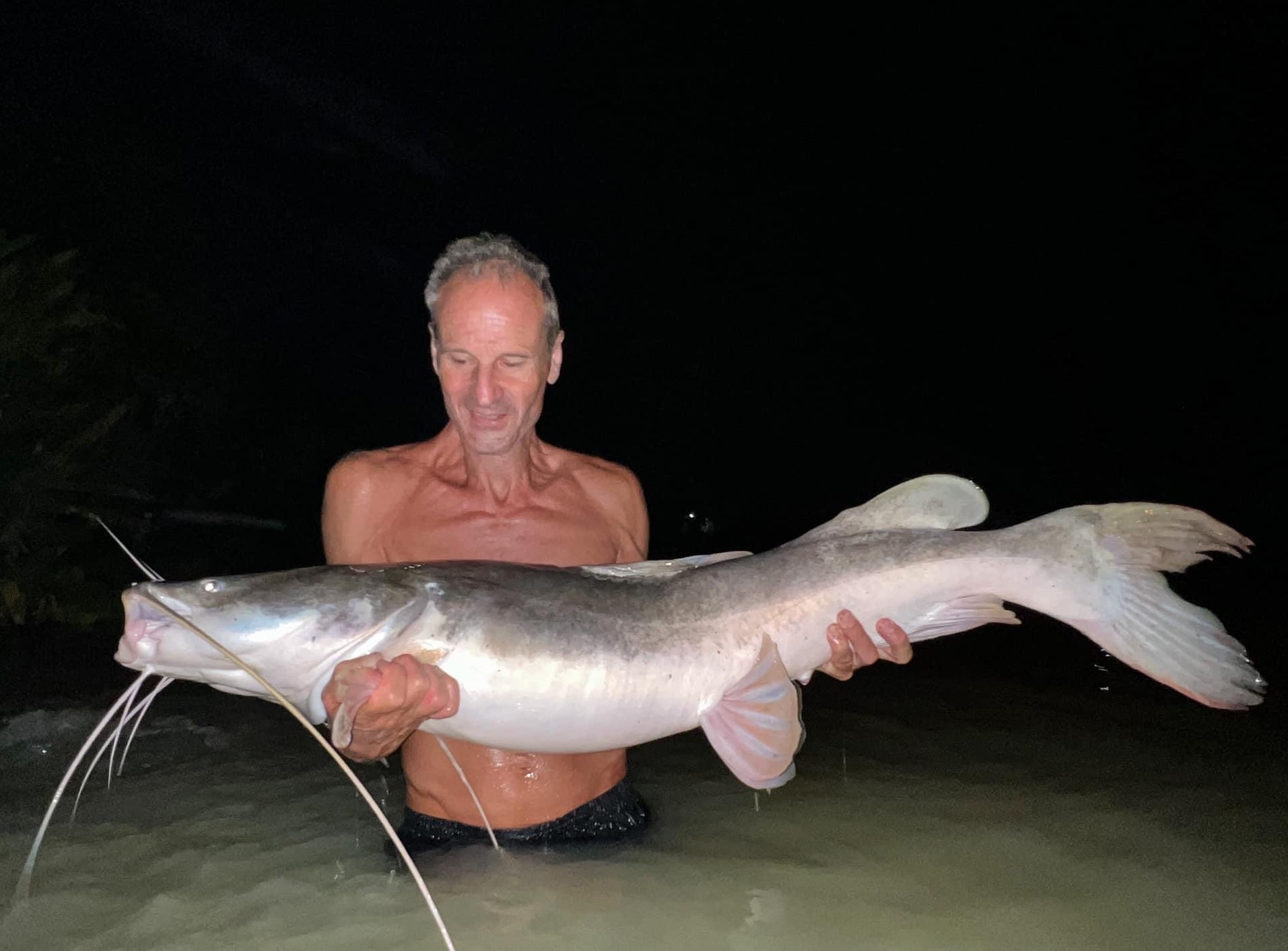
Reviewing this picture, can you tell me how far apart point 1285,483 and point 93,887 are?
20496 mm

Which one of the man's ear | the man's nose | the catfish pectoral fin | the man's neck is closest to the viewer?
A: the catfish pectoral fin

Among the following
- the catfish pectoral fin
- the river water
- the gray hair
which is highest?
the gray hair

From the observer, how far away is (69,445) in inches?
291

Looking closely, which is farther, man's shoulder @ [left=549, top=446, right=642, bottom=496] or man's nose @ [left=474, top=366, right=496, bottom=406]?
man's shoulder @ [left=549, top=446, right=642, bottom=496]

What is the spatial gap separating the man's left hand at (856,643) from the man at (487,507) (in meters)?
0.04

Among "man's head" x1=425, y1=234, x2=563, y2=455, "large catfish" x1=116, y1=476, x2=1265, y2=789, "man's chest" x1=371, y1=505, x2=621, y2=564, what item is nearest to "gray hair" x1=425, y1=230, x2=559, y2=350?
"man's head" x1=425, y1=234, x2=563, y2=455

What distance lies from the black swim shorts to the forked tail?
5.68 ft

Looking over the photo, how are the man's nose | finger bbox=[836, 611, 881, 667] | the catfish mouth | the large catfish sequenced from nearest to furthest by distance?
the catfish mouth, the large catfish, finger bbox=[836, 611, 881, 667], the man's nose

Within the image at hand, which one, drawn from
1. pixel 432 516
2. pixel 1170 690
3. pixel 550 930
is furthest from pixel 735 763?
pixel 1170 690

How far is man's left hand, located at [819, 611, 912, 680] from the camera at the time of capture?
269 centimetres

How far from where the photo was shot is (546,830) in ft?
9.94

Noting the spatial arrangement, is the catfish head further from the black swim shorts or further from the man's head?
the black swim shorts

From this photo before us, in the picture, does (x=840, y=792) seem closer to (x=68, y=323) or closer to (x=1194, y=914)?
(x=1194, y=914)

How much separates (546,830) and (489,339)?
171cm
